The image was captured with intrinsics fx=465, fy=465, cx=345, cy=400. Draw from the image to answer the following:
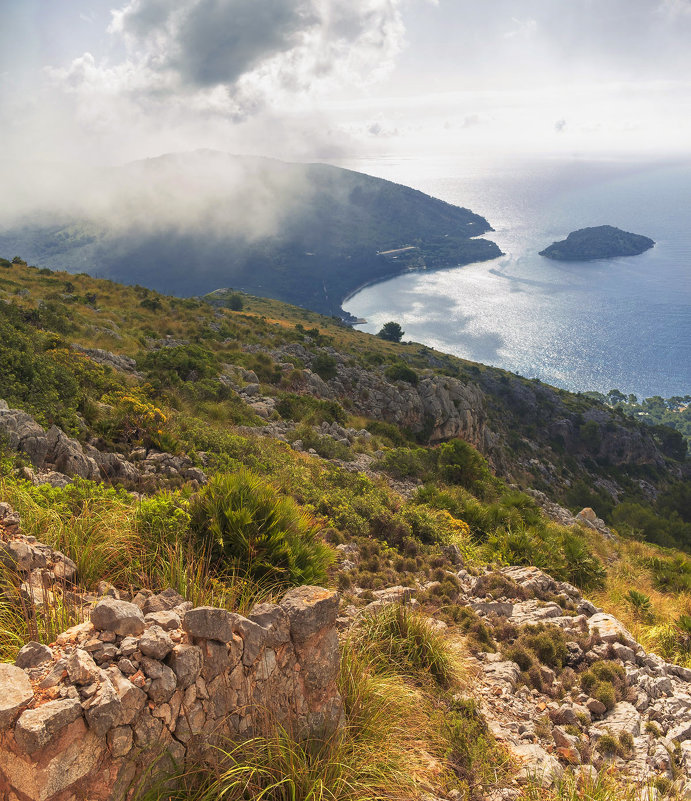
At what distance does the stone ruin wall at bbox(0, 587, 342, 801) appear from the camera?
7.82 ft

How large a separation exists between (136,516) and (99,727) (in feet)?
9.52

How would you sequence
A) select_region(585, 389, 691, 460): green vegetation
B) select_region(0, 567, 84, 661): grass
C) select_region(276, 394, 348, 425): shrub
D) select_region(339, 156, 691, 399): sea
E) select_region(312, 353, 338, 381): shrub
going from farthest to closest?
select_region(339, 156, 691, 399): sea, select_region(585, 389, 691, 460): green vegetation, select_region(312, 353, 338, 381): shrub, select_region(276, 394, 348, 425): shrub, select_region(0, 567, 84, 661): grass

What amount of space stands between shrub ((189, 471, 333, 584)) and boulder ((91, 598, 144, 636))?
5.83 feet

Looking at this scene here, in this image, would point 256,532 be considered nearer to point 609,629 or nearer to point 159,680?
point 159,680

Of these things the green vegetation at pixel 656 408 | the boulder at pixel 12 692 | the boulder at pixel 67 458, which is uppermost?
the boulder at pixel 12 692

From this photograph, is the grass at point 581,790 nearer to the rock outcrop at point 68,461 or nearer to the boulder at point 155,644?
the boulder at point 155,644

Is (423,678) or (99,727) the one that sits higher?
(99,727)

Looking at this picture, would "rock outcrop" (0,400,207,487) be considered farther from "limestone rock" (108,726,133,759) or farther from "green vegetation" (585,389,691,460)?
"green vegetation" (585,389,691,460)

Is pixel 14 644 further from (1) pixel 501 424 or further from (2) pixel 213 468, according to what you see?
(1) pixel 501 424

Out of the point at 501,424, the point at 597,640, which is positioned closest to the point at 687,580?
the point at 597,640

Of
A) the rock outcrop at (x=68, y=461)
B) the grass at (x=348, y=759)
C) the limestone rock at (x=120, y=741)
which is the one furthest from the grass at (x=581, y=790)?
the rock outcrop at (x=68, y=461)

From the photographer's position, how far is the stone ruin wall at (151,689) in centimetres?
238

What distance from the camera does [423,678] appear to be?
5.12 meters

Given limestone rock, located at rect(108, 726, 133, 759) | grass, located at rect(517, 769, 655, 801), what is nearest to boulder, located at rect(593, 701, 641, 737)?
grass, located at rect(517, 769, 655, 801)
